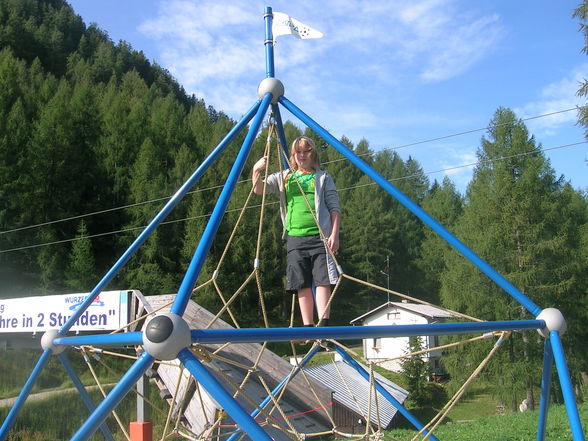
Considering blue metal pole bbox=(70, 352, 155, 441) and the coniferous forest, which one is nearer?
blue metal pole bbox=(70, 352, 155, 441)

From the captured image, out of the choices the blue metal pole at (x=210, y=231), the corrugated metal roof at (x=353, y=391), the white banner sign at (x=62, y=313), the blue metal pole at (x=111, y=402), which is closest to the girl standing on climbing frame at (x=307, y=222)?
the blue metal pole at (x=210, y=231)

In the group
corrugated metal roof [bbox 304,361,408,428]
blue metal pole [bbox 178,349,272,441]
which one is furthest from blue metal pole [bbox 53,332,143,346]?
corrugated metal roof [bbox 304,361,408,428]

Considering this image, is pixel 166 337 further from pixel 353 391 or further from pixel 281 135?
pixel 353 391

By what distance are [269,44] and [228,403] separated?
284cm

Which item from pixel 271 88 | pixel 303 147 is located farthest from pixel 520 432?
pixel 271 88

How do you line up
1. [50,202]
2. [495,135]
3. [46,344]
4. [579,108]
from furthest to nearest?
[50,202]
[495,135]
[579,108]
[46,344]

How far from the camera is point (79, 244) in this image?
25.9 meters

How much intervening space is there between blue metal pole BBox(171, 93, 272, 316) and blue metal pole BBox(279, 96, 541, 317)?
0.30 m

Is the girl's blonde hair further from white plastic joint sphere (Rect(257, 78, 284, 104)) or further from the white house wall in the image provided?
the white house wall

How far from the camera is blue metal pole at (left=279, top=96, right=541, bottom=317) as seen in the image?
3436 millimetres

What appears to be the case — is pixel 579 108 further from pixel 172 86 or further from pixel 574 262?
pixel 172 86

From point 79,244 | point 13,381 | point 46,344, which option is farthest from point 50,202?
point 46,344

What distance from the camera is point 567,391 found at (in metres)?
2.91

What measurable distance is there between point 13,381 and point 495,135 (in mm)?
16745
